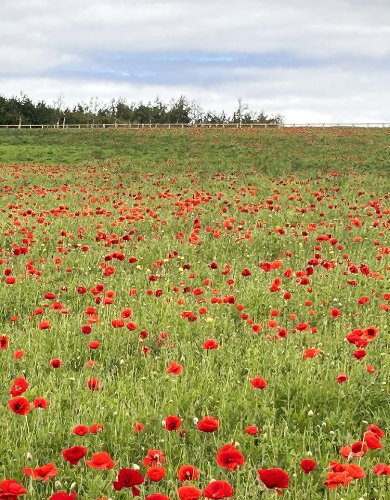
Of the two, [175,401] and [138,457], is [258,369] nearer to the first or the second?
[175,401]

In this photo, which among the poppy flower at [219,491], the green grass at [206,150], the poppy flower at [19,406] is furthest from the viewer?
the green grass at [206,150]

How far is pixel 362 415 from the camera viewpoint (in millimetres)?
4152

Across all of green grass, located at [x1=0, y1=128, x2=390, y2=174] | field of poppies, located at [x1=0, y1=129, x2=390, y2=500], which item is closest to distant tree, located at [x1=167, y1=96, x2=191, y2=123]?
green grass, located at [x1=0, y1=128, x2=390, y2=174]

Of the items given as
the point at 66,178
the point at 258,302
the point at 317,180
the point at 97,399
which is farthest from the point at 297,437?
the point at 66,178

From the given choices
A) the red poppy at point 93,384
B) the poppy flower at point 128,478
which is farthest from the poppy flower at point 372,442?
the red poppy at point 93,384

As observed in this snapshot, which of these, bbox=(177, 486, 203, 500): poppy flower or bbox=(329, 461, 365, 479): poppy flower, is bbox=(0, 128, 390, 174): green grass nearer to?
bbox=(329, 461, 365, 479): poppy flower

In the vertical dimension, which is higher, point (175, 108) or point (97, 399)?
point (175, 108)

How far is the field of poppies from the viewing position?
123 inches

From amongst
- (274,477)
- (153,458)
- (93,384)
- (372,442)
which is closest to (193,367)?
(93,384)

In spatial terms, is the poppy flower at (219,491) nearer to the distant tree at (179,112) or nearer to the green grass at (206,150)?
the green grass at (206,150)

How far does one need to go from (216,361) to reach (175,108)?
98353 mm

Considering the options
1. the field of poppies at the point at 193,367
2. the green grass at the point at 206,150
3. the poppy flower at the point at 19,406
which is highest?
the green grass at the point at 206,150

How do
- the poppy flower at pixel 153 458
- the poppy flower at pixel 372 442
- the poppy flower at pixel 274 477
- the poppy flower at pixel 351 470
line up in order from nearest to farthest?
1. the poppy flower at pixel 274 477
2. the poppy flower at pixel 351 470
3. the poppy flower at pixel 372 442
4. the poppy flower at pixel 153 458

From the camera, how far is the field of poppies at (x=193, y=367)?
3121 mm
